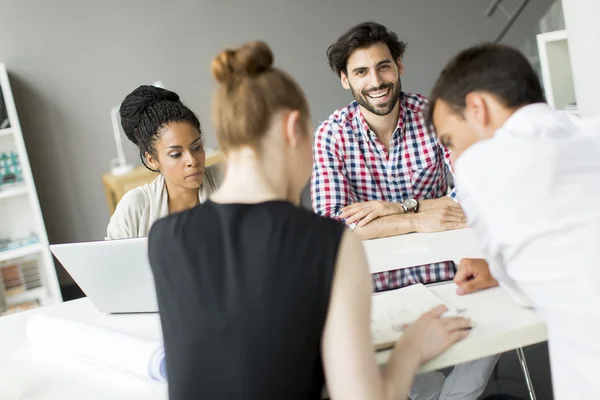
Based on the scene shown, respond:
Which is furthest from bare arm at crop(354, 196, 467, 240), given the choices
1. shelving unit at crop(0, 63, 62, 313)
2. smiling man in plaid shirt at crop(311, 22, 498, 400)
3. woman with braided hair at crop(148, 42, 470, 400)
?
shelving unit at crop(0, 63, 62, 313)

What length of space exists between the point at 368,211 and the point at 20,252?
2.42 metres

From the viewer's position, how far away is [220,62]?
1.03 meters

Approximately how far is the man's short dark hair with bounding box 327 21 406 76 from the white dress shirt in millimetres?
1431

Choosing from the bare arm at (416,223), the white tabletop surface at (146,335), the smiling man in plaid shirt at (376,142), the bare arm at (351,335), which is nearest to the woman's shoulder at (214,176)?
the smiling man in plaid shirt at (376,142)

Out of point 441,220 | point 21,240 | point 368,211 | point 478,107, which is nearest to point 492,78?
point 478,107

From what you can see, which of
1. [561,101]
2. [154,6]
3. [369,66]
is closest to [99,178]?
[154,6]

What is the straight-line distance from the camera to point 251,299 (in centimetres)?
95

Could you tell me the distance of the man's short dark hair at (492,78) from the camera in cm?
124

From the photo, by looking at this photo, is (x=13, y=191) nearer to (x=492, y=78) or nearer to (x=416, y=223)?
(x=416, y=223)

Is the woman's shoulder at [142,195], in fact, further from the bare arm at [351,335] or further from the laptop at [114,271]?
the bare arm at [351,335]

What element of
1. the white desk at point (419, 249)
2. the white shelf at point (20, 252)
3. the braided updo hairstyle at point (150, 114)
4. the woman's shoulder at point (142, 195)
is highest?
the braided updo hairstyle at point (150, 114)

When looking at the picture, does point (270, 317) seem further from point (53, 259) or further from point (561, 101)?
point (561, 101)

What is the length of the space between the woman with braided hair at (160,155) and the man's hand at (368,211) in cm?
51

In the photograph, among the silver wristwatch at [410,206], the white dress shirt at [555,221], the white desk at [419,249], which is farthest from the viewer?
the silver wristwatch at [410,206]
